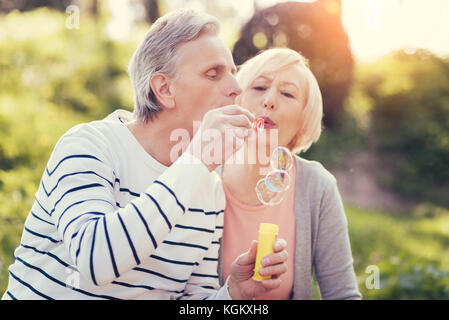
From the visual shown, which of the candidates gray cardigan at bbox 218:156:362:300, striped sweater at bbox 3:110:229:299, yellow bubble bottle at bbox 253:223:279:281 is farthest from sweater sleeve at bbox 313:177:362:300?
yellow bubble bottle at bbox 253:223:279:281

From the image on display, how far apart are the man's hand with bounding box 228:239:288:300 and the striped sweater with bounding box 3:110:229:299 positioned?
72 mm

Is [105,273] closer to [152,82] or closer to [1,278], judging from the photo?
[152,82]

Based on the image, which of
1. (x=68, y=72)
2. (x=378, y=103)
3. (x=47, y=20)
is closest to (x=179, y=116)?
(x=68, y=72)

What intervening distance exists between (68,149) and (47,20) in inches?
255

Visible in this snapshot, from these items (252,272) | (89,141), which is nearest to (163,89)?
(89,141)

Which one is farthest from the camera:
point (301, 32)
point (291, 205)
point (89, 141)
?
point (301, 32)

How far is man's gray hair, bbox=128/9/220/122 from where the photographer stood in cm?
168

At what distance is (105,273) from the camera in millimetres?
1239

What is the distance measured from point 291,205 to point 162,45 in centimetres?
102

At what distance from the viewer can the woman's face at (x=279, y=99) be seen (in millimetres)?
2166

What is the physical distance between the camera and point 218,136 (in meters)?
1.33

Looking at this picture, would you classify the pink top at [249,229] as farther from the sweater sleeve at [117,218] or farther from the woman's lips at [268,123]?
the sweater sleeve at [117,218]

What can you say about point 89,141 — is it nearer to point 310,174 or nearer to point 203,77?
point 203,77

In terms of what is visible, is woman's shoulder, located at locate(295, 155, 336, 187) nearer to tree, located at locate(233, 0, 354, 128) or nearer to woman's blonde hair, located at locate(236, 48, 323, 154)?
woman's blonde hair, located at locate(236, 48, 323, 154)
